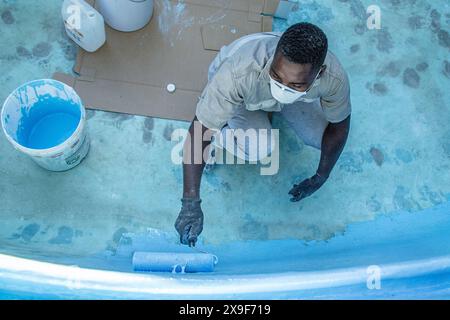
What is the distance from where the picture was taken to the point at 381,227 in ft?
5.88

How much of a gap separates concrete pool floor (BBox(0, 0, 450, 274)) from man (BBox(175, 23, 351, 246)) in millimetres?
250

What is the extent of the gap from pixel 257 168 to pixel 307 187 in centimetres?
21

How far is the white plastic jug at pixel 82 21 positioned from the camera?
1655mm

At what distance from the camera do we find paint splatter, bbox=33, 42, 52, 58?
5.91 ft

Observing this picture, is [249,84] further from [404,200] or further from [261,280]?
[404,200]

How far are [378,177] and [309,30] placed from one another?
893mm

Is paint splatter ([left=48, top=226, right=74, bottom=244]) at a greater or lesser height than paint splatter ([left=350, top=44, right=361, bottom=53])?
lesser

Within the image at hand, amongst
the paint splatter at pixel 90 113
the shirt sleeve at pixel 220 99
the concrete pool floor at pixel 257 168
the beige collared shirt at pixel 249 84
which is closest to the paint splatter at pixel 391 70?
the concrete pool floor at pixel 257 168

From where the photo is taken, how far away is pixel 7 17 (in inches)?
71.7

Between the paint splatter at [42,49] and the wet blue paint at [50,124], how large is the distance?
0.29 m

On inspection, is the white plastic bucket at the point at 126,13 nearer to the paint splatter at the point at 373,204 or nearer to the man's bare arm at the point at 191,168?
the man's bare arm at the point at 191,168

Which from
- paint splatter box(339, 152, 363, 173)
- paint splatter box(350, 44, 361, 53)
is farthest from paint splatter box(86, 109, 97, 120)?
paint splatter box(350, 44, 361, 53)

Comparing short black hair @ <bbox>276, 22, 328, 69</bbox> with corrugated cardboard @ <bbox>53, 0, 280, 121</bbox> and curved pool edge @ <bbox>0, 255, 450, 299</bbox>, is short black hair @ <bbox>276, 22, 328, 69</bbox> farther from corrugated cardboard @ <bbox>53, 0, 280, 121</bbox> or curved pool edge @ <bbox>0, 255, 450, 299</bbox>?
Answer: corrugated cardboard @ <bbox>53, 0, 280, 121</bbox>

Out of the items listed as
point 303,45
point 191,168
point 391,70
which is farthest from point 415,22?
point 191,168
